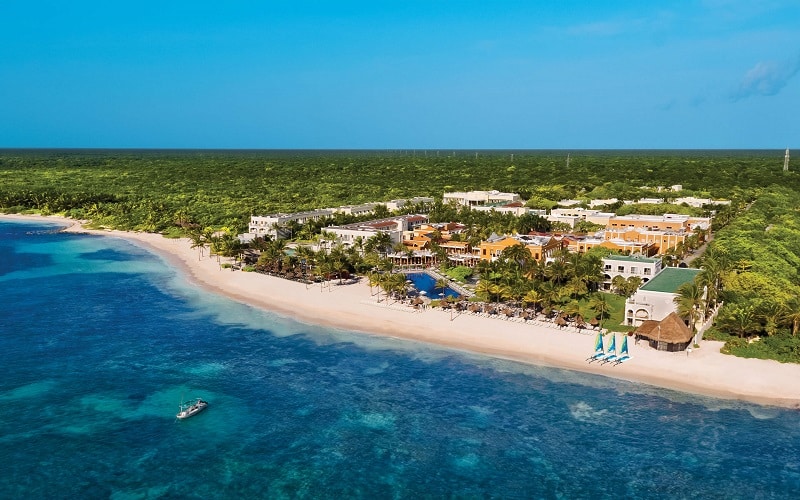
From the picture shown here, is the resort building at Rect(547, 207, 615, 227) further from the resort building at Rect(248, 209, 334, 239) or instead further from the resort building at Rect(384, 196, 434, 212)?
the resort building at Rect(248, 209, 334, 239)

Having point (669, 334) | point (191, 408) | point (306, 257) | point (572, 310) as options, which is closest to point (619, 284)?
point (572, 310)

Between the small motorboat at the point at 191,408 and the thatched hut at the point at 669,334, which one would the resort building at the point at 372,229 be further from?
the small motorboat at the point at 191,408

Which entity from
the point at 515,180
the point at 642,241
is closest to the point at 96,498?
the point at 642,241

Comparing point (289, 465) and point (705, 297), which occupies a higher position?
point (705, 297)

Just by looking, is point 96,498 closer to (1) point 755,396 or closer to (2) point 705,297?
(1) point 755,396

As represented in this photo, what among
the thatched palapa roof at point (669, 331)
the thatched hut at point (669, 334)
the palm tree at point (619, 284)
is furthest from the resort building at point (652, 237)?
the thatched hut at point (669, 334)

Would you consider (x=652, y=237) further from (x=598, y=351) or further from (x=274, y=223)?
(x=274, y=223)

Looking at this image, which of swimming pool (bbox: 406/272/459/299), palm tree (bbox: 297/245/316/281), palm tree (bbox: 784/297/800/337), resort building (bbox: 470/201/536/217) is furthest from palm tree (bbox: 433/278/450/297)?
resort building (bbox: 470/201/536/217)
